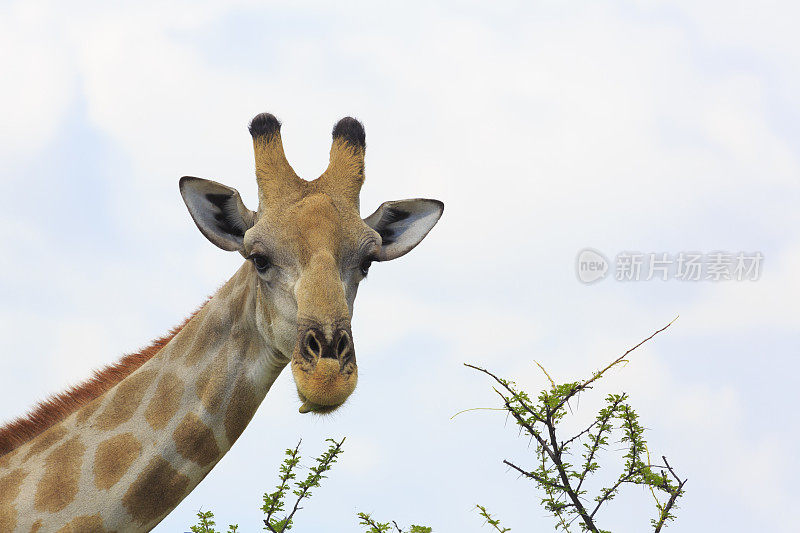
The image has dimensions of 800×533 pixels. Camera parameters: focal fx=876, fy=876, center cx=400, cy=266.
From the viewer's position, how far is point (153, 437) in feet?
26.7

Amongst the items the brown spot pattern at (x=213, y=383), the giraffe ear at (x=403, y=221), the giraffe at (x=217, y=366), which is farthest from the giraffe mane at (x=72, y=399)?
the giraffe ear at (x=403, y=221)

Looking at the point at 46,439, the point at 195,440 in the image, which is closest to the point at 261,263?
the point at 195,440

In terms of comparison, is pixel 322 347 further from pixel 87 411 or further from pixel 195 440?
pixel 87 411

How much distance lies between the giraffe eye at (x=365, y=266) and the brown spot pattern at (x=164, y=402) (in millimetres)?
2024

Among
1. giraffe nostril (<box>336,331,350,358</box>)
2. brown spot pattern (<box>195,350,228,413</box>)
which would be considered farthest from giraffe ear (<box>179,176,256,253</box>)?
giraffe nostril (<box>336,331,350,358</box>)

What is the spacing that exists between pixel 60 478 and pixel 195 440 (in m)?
1.31

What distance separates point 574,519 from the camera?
302 inches

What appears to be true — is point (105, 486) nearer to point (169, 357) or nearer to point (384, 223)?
point (169, 357)

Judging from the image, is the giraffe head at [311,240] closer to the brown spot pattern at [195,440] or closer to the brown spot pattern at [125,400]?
the brown spot pattern at [195,440]

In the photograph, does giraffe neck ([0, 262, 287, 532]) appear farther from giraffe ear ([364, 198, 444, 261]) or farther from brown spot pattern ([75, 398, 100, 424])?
giraffe ear ([364, 198, 444, 261])

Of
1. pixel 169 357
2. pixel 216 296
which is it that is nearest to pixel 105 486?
pixel 169 357

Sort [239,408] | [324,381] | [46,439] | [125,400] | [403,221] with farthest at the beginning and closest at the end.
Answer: [403,221]
[46,439]
[125,400]
[239,408]
[324,381]

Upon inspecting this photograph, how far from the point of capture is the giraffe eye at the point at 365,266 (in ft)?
27.3

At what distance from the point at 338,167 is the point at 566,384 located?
3.20 m
